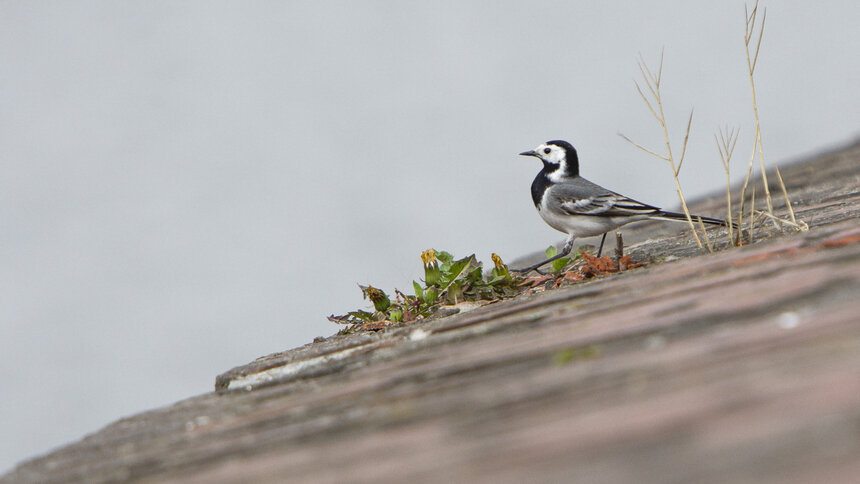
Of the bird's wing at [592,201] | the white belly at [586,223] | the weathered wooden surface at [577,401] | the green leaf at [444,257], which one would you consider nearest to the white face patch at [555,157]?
the bird's wing at [592,201]

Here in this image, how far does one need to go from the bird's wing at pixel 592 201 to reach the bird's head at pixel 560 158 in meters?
0.55

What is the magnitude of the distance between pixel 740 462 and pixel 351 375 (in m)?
1.15

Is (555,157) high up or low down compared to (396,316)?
up

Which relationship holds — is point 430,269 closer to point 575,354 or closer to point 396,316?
point 396,316

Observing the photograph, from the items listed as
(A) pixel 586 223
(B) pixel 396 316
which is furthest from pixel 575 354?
(A) pixel 586 223

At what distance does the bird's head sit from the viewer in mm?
7824

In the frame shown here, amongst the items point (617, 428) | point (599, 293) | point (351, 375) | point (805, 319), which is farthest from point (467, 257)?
point (617, 428)

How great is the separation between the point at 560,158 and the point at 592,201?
3.89 ft

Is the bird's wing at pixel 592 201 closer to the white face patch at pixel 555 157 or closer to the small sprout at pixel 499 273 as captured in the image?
the white face patch at pixel 555 157

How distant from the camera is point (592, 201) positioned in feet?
22.2

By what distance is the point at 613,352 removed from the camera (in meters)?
1.31

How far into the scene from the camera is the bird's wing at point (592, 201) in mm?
6453

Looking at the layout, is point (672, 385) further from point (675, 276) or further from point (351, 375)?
point (675, 276)

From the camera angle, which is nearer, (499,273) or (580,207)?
(499,273)
